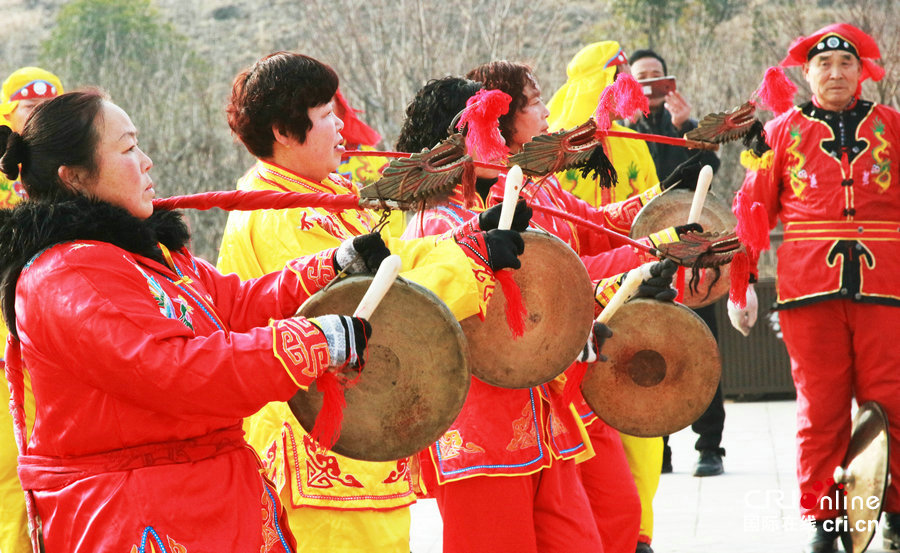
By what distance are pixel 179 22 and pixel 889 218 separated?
92.3ft

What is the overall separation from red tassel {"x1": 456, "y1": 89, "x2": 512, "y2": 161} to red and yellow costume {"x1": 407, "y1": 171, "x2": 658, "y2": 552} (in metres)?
0.29

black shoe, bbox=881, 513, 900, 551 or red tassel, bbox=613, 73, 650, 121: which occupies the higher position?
red tassel, bbox=613, 73, 650, 121

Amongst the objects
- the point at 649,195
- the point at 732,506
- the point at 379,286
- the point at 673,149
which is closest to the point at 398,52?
the point at 673,149

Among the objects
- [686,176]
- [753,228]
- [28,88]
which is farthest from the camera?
[28,88]

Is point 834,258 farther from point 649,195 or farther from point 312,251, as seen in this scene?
point 312,251

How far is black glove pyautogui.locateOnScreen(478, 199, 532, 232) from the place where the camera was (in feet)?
9.78

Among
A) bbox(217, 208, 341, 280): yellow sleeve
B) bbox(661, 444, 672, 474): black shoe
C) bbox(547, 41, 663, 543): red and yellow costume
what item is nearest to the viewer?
bbox(217, 208, 341, 280): yellow sleeve

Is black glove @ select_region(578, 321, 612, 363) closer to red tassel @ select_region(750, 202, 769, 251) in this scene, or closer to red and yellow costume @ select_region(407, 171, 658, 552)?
red and yellow costume @ select_region(407, 171, 658, 552)

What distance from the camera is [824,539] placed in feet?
17.5

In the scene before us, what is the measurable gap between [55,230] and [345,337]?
0.61 meters

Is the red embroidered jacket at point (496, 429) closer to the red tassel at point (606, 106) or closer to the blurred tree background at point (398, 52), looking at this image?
the red tassel at point (606, 106)

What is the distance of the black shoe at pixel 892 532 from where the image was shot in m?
5.33

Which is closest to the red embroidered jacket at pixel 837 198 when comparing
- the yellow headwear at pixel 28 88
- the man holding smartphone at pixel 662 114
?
the man holding smartphone at pixel 662 114

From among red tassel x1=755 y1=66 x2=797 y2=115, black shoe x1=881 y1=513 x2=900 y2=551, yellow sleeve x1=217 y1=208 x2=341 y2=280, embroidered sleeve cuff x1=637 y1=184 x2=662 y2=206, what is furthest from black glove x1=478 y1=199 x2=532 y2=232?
black shoe x1=881 y1=513 x2=900 y2=551
